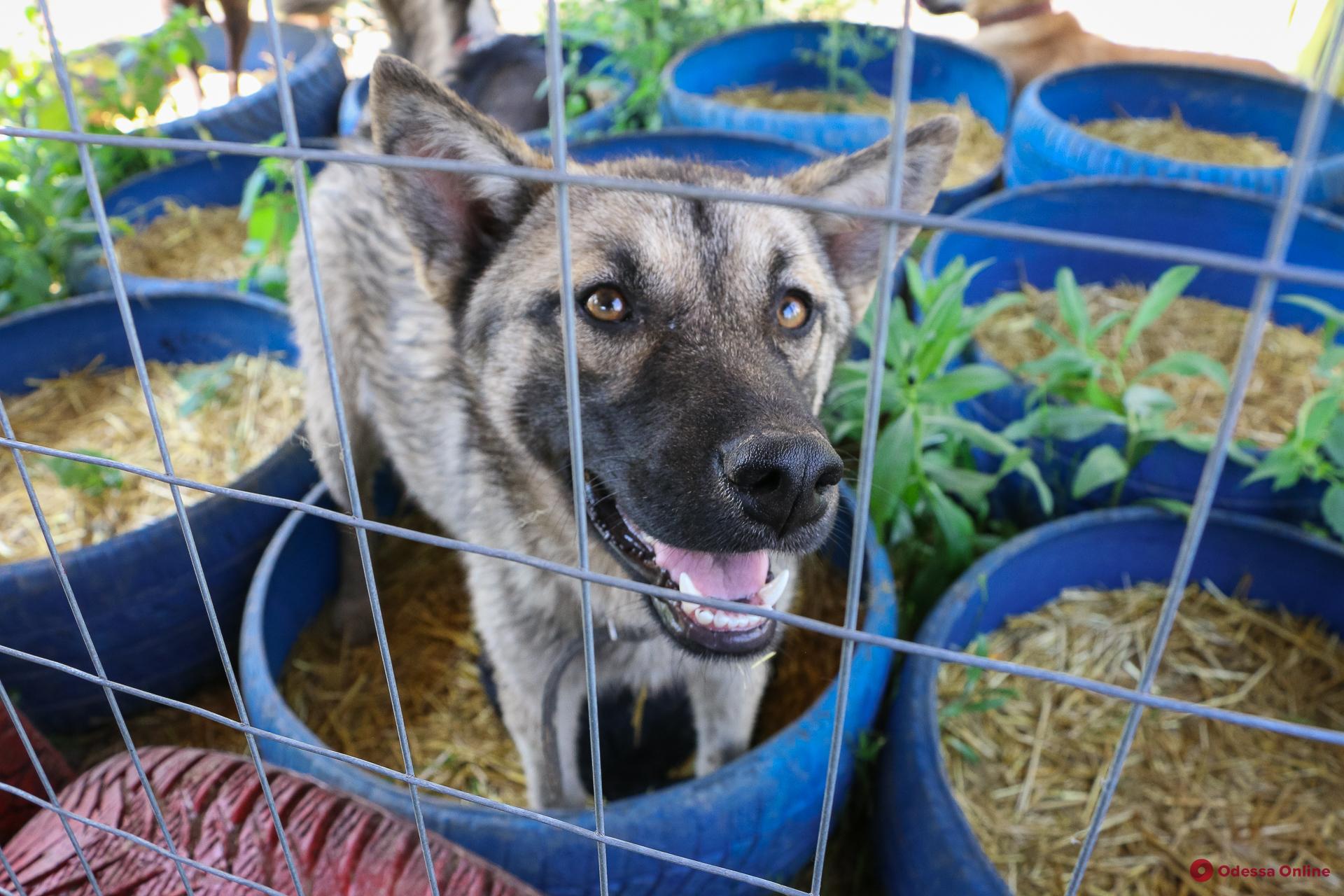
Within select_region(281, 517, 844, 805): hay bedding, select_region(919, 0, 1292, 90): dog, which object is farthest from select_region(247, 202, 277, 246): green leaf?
select_region(919, 0, 1292, 90): dog

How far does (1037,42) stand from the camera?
4.99 m

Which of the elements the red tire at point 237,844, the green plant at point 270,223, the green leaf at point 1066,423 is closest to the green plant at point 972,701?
the green leaf at point 1066,423

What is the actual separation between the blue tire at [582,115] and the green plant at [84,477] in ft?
5.58

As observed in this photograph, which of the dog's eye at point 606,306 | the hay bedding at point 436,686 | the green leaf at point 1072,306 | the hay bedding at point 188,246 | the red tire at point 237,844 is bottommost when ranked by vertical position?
the hay bedding at point 436,686

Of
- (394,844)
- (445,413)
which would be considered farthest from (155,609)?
(394,844)

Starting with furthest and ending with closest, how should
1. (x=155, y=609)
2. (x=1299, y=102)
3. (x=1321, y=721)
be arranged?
(x=1299, y=102)
(x=155, y=609)
(x=1321, y=721)

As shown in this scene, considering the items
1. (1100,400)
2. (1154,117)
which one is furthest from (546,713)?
(1154,117)

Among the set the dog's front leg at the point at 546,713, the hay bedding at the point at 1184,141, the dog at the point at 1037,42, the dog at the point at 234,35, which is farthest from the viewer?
the dog at the point at 1037,42

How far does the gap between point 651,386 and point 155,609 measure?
166cm

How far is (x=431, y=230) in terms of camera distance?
5.65ft

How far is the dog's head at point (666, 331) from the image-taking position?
131 centimetres

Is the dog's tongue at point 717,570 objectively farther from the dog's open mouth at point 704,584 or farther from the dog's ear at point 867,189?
the dog's ear at point 867,189

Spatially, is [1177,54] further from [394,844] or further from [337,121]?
[394,844]

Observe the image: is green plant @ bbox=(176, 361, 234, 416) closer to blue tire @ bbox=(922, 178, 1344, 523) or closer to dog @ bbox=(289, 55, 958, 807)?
dog @ bbox=(289, 55, 958, 807)
